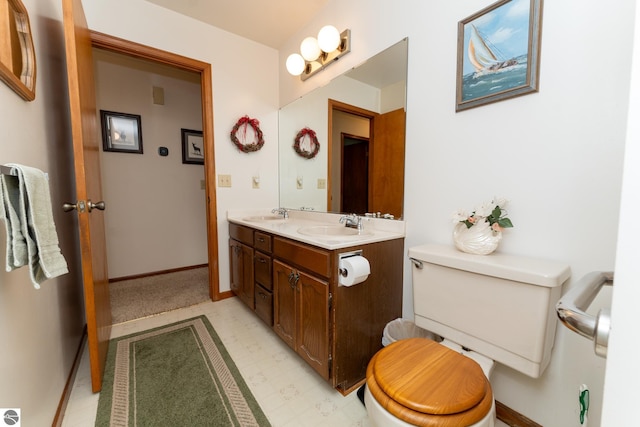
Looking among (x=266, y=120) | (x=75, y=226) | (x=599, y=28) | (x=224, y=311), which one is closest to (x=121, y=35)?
(x=266, y=120)

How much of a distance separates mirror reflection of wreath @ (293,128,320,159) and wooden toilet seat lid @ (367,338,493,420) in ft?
5.45

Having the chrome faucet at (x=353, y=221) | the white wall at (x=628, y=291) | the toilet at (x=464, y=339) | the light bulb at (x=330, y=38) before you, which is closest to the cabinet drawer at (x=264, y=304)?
the chrome faucet at (x=353, y=221)

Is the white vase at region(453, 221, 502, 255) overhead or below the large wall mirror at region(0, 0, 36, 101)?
below

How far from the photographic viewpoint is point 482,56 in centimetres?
113

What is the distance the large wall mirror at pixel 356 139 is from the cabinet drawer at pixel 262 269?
64 cm

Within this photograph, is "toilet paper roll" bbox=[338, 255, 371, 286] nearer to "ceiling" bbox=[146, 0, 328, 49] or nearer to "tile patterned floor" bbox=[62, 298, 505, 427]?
"tile patterned floor" bbox=[62, 298, 505, 427]

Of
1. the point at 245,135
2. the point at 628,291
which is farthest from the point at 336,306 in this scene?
the point at 245,135

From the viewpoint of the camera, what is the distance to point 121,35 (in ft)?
6.18

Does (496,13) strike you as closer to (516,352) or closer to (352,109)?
(352,109)

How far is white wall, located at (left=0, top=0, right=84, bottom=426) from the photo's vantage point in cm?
79

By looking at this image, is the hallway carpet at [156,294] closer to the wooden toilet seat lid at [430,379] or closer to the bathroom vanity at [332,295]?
the bathroom vanity at [332,295]

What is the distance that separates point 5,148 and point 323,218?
64.9 inches

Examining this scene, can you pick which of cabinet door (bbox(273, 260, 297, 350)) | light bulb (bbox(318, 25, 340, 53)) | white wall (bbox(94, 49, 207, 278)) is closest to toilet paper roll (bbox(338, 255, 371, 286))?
cabinet door (bbox(273, 260, 297, 350))

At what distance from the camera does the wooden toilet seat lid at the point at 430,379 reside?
72cm
